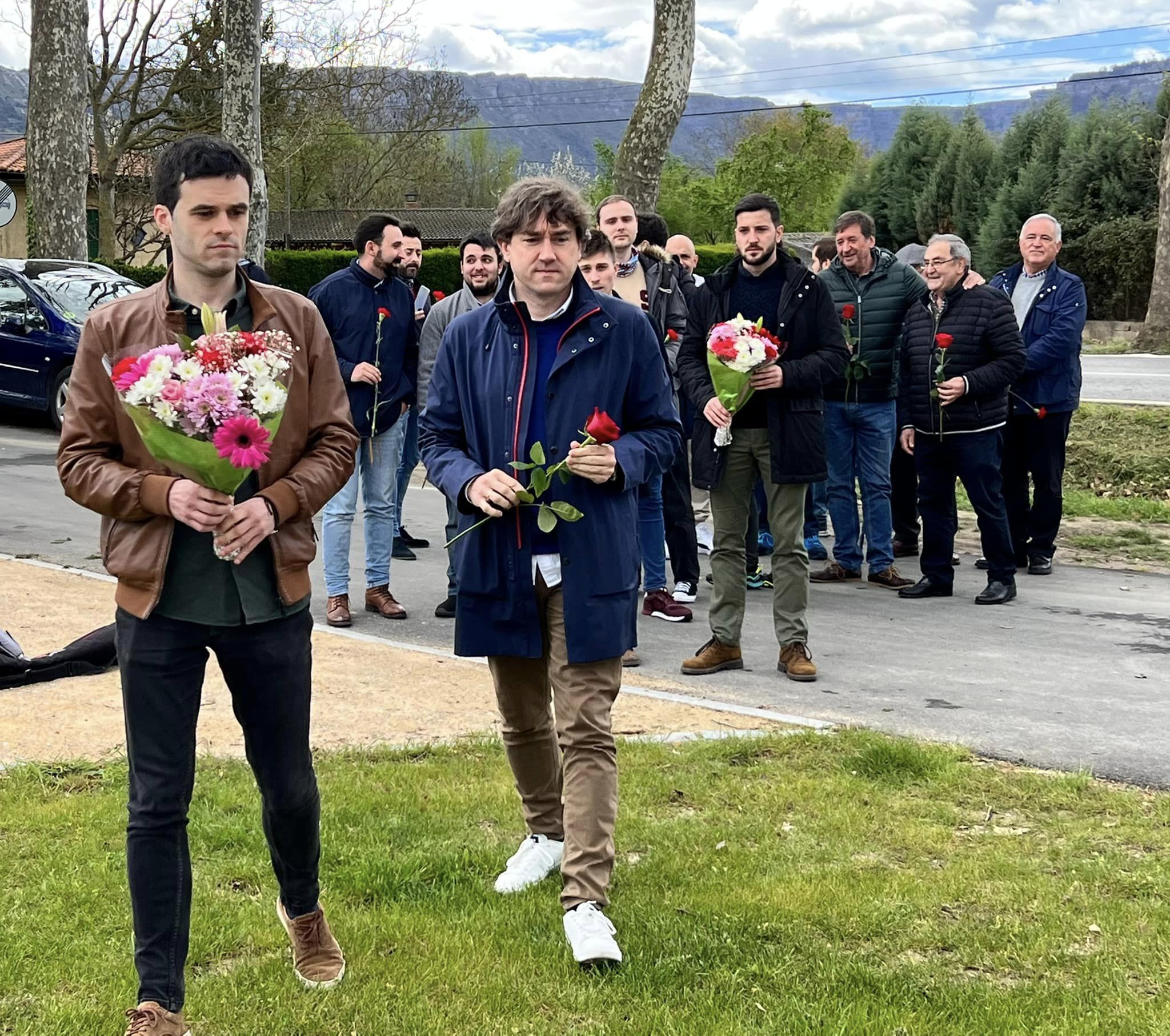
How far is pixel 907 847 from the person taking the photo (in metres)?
4.89

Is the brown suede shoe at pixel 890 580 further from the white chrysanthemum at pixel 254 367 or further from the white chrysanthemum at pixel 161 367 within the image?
the white chrysanthemum at pixel 161 367

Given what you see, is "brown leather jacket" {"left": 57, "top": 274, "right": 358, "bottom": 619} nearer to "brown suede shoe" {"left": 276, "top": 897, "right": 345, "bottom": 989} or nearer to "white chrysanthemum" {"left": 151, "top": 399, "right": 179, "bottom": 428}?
"white chrysanthemum" {"left": 151, "top": 399, "right": 179, "bottom": 428}

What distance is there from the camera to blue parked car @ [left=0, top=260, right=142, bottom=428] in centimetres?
1766

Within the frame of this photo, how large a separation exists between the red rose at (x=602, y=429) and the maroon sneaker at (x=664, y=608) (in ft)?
15.5

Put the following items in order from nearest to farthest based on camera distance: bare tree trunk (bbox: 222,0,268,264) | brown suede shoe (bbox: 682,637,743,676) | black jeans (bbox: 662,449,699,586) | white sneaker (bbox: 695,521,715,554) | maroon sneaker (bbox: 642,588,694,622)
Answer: brown suede shoe (bbox: 682,637,743,676) < maroon sneaker (bbox: 642,588,694,622) < black jeans (bbox: 662,449,699,586) < white sneaker (bbox: 695,521,715,554) < bare tree trunk (bbox: 222,0,268,264)

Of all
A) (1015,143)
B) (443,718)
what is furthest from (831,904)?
(1015,143)

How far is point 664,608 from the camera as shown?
28.8 ft

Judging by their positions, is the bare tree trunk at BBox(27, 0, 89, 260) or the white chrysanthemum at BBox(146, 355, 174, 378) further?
the bare tree trunk at BBox(27, 0, 89, 260)

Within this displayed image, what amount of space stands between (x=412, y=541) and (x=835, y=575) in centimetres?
338

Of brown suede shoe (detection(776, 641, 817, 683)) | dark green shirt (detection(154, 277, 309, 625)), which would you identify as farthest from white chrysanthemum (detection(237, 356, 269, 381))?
brown suede shoe (detection(776, 641, 817, 683))

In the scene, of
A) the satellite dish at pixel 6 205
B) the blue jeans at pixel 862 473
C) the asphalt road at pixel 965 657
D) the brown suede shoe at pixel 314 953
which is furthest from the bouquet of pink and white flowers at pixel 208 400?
the satellite dish at pixel 6 205

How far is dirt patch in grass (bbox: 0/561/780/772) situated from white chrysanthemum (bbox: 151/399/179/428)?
105 inches

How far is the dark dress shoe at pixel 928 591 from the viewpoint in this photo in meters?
9.62

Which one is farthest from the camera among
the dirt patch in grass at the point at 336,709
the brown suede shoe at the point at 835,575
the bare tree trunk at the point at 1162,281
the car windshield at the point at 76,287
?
the bare tree trunk at the point at 1162,281
